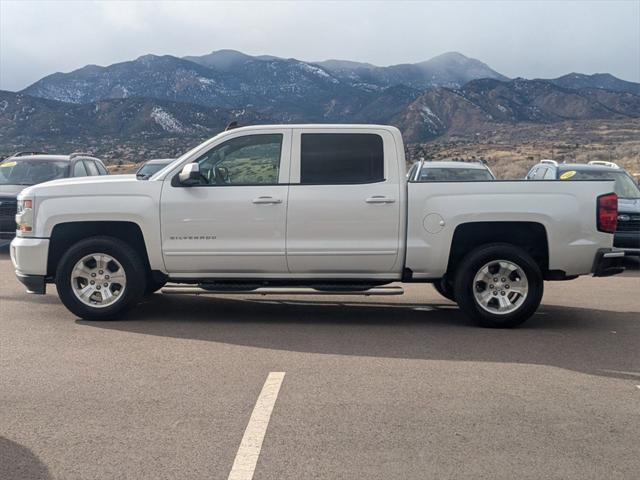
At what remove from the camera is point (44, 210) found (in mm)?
8602

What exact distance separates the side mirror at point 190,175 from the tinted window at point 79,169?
336 inches

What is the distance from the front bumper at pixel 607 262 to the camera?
840cm

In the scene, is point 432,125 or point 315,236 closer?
point 315,236

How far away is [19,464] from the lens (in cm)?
468

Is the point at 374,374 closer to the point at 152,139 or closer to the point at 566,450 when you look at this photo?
the point at 566,450

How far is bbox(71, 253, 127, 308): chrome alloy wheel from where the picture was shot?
28.2 feet

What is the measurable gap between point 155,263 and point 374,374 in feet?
10.1

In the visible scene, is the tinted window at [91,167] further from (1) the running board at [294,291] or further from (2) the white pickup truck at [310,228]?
(1) the running board at [294,291]

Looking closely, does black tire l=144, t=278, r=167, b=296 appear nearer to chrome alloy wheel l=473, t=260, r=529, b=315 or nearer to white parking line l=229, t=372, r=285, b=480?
white parking line l=229, t=372, r=285, b=480

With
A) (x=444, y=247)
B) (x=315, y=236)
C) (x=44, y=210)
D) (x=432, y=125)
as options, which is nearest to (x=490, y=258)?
(x=444, y=247)

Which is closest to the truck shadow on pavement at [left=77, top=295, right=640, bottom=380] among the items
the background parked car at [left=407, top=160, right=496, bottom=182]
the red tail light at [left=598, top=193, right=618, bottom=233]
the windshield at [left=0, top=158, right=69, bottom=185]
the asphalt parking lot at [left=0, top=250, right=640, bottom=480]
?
the asphalt parking lot at [left=0, top=250, right=640, bottom=480]

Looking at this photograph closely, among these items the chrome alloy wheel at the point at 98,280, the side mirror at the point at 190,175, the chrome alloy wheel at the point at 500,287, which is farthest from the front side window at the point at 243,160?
the chrome alloy wheel at the point at 500,287

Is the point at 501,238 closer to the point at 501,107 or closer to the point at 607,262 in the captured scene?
the point at 607,262

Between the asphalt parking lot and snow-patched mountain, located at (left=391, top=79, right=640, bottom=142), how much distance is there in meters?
113
